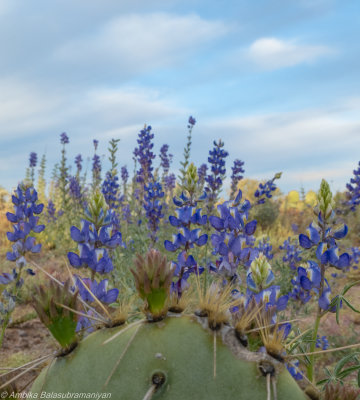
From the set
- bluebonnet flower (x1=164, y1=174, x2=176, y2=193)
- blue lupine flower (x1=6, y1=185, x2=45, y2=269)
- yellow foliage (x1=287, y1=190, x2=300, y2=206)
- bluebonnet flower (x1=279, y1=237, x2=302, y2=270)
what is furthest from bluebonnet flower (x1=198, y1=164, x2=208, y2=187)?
yellow foliage (x1=287, y1=190, x2=300, y2=206)

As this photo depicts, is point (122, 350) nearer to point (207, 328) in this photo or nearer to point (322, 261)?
point (207, 328)

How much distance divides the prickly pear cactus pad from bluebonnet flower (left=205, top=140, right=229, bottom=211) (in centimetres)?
390

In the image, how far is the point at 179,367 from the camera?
0.87 metres

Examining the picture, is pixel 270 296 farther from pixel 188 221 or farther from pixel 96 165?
pixel 96 165

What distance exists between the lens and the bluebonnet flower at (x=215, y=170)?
483cm

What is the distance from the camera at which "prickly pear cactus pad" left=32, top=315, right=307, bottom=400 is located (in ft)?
2.78

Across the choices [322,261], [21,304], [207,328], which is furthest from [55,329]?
[21,304]

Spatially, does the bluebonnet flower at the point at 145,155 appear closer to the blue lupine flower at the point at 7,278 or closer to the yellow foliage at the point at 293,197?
the blue lupine flower at the point at 7,278

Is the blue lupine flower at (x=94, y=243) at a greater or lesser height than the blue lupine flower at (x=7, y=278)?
greater

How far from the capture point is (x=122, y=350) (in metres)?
0.90

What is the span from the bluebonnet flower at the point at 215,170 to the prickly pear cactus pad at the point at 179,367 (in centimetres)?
390

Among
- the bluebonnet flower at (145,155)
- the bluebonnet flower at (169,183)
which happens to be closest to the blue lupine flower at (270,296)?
the bluebonnet flower at (145,155)

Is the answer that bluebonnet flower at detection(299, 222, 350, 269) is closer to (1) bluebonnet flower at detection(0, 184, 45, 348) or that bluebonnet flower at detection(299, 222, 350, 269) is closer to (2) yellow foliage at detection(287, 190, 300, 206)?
(1) bluebonnet flower at detection(0, 184, 45, 348)

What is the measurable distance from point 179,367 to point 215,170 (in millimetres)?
4055
